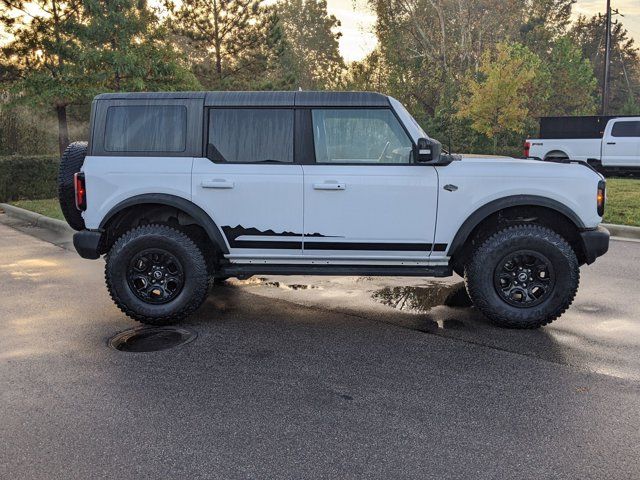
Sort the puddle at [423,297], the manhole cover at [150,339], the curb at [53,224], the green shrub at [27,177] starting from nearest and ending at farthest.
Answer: the manhole cover at [150,339]
the puddle at [423,297]
the curb at [53,224]
the green shrub at [27,177]

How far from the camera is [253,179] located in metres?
5.30

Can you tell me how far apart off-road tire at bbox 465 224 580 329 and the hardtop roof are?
160cm

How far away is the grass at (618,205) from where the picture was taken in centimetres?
1109

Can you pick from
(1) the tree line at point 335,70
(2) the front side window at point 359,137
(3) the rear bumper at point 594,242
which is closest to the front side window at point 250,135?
(2) the front side window at point 359,137

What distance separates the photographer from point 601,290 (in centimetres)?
657

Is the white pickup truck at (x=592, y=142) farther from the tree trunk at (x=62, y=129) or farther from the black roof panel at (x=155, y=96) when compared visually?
the black roof panel at (x=155, y=96)

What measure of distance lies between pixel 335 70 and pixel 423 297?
49859 millimetres

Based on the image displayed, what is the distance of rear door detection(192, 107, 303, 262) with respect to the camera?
530 cm

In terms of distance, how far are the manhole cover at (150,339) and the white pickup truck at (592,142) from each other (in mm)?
16267

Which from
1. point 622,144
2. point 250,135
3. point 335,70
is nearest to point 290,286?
point 250,135

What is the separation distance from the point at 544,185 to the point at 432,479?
3118 millimetres

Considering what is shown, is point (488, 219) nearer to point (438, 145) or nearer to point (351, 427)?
point (438, 145)

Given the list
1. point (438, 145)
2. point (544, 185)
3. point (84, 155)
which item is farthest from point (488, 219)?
point (84, 155)

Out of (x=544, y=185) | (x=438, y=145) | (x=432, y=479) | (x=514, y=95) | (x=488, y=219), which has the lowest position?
(x=432, y=479)
